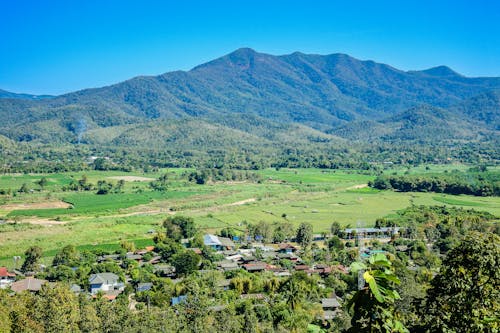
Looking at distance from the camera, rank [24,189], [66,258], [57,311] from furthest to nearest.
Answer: [24,189] < [66,258] < [57,311]

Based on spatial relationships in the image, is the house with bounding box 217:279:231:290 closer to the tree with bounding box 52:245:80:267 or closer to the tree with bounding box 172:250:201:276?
the tree with bounding box 172:250:201:276

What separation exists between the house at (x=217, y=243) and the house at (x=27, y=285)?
44.0 ft

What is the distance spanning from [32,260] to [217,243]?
12751 mm

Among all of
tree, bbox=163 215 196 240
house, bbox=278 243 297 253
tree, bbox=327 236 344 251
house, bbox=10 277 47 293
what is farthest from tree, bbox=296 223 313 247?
house, bbox=10 277 47 293

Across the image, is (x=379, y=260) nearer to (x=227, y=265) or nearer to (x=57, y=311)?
(x=57, y=311)

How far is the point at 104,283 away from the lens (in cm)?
2648

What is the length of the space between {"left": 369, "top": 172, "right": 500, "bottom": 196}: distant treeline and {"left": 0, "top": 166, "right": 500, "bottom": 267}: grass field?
7.21ft

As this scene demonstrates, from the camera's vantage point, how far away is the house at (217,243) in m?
36.5

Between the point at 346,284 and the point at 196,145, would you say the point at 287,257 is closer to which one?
the point at 346,284

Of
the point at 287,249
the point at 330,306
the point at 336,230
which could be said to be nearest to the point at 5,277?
the point at 330,306

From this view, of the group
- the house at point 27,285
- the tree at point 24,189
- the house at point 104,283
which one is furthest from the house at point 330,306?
the tree at point 24,189

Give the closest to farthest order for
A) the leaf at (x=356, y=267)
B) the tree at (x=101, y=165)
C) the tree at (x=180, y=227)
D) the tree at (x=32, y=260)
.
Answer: the leaf at (x=356, y=267), the tree at (x=32, y=260), the tree at (x=180, y=227), the tree at (x=101, y=165)

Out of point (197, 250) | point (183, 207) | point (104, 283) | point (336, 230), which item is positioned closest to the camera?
point (104, 283)

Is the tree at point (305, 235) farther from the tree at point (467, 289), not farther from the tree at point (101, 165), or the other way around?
the tree at point (101, 165)
